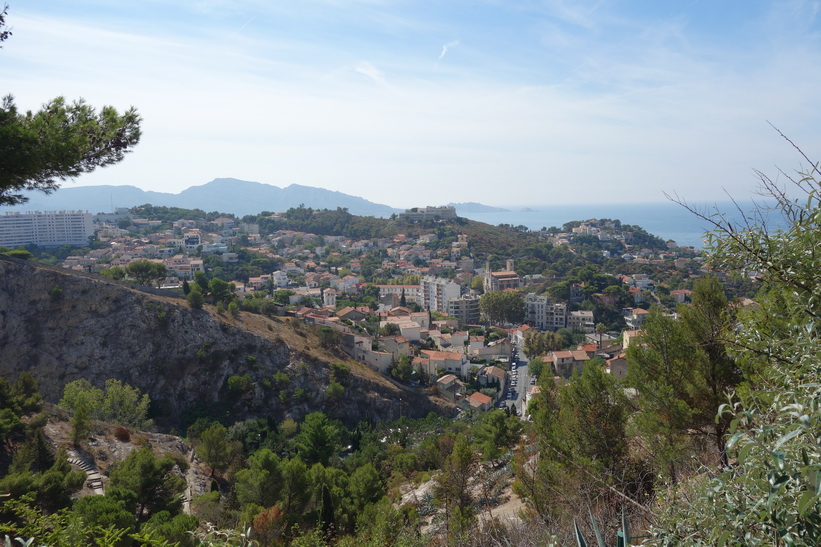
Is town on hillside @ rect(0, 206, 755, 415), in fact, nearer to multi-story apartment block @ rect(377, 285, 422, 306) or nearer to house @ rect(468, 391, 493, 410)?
house @ rect(468, 391, 493, 410)

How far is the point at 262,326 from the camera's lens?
2741 centimetres

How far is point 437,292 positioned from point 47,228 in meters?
49.7

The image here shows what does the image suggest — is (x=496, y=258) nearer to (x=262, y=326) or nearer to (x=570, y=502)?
(x=262, y=326)

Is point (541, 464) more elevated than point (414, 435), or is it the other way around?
point (541, 464)

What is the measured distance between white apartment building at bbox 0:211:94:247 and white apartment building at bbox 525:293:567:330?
5208cm

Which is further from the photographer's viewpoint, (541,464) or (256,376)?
(256,376)

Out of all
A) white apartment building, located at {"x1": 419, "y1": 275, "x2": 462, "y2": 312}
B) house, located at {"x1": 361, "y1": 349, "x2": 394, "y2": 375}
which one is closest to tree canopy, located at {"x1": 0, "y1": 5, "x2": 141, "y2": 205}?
house, located at {"x1": 361, "y1": 349, "x2": 394, "y2": 375}

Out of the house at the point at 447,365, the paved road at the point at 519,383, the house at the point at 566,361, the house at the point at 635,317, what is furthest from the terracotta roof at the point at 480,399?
the house at the point at 635,317

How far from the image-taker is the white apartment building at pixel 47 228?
6188cm

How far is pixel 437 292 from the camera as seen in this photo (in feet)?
153

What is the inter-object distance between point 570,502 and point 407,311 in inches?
1375

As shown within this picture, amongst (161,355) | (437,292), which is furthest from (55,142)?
(437,292)

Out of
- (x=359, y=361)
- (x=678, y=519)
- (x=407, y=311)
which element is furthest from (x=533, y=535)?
(x=407, y=311)

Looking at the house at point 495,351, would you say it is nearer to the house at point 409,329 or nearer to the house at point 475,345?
the house at point 475,345
